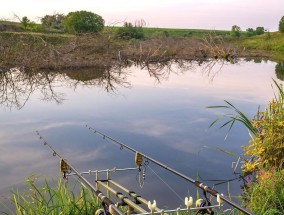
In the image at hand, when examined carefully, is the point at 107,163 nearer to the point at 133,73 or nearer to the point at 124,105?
the point at 124,105

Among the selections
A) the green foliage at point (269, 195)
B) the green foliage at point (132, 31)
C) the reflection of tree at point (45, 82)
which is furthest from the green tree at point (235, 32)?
the green foliage at point (269, 195)

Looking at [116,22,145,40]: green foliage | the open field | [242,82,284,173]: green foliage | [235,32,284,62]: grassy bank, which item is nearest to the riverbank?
the open field

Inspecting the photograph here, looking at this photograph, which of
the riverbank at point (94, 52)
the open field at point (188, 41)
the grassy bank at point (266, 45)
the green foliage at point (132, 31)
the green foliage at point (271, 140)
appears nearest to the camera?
the green foliage at point (271, 140)

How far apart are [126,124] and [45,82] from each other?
11.7 metres

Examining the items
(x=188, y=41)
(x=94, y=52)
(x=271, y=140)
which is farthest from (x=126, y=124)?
(x=188, y=41)

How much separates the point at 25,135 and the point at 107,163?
408 cm

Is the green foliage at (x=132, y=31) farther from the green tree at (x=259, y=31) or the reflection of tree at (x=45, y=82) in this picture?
the green tree at (x=259, y=31)

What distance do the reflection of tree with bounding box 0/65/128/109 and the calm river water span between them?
6cm

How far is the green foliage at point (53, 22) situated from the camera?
44500 millimetres

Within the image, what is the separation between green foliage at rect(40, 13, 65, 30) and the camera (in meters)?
44.5

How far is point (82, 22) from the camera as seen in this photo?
51.8 meters

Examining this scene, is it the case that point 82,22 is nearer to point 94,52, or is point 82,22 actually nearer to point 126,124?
point 94,52

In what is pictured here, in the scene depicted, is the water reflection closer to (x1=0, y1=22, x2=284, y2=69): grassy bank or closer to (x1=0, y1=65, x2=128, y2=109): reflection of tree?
(x1=0, y1=65, x2=128, y2=109): reflection of tree

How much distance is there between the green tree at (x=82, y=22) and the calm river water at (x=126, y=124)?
23.0 m
